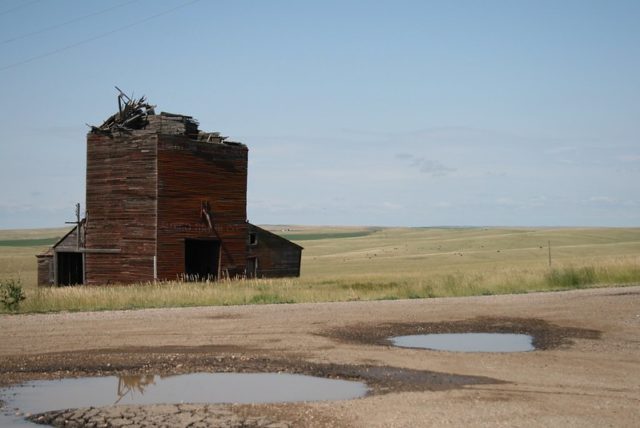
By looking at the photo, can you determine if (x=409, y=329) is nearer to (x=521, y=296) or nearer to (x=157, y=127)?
(x=521, y=296)

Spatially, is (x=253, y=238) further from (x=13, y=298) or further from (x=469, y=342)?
(x=469, y=342)

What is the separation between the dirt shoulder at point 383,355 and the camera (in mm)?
9727

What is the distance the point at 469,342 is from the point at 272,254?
1110 inches

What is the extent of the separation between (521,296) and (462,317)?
6.05 meters

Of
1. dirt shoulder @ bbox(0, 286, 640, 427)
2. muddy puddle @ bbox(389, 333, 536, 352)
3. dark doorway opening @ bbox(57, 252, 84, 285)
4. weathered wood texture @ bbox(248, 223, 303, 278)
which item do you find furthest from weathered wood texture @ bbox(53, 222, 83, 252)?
muddy puddle @ bbox(389, 333, 536, 352)

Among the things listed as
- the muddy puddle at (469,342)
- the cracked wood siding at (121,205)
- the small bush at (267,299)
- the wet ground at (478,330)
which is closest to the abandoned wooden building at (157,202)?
the cracked wood siding at (121,205)

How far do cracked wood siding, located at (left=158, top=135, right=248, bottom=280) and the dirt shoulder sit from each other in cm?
1263

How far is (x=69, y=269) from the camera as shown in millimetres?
38812

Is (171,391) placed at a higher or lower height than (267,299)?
lower

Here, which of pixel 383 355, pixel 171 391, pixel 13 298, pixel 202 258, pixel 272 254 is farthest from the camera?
pixel 272 254

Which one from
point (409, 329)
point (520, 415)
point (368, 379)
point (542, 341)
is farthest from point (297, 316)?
point (520, 415)

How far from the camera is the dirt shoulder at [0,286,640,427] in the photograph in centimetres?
973

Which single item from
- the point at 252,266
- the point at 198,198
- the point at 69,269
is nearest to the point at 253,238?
the point at 252,266

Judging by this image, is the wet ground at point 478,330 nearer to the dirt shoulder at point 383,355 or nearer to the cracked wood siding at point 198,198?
the dirt shoulder at point 383,355
